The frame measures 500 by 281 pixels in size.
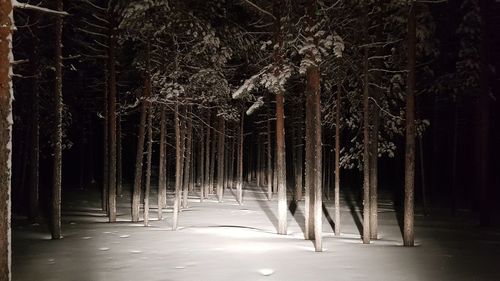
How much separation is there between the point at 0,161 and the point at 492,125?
44412 mm

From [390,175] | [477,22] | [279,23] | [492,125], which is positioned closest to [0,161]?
[279,23]

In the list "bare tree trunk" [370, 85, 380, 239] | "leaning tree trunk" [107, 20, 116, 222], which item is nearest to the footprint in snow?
"bare tree trunk" [370, 85, 380, 239]

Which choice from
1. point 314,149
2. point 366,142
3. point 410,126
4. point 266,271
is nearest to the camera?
point 266,271

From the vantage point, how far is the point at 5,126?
8.95m

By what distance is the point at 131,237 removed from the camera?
63.6ft

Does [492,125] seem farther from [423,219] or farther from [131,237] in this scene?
[131,237]

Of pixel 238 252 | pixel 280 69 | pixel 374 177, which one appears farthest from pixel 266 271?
pixel 280 69

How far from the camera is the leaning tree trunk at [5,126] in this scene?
349 inches

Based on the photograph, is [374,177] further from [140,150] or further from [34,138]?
[34,138]

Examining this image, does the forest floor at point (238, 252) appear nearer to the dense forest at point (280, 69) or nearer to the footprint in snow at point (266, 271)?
the footprint in snow at point (266, 271)

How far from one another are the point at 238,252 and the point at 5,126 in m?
8.68

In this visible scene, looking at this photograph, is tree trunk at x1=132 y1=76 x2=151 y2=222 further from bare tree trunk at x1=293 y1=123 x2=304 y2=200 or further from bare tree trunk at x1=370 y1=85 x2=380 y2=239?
bare tree trunk at x1=293 y1=123 x2=304 y2=200

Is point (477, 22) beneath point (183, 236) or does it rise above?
above

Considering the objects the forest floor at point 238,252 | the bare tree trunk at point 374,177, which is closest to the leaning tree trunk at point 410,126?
the bare tree trunk at point 374,177
